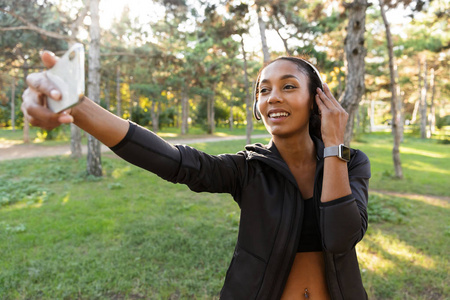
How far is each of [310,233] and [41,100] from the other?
1.29 meters

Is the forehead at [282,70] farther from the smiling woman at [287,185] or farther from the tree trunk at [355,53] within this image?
the tree trunk at [355,53]

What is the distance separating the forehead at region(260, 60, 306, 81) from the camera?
64.7 inches

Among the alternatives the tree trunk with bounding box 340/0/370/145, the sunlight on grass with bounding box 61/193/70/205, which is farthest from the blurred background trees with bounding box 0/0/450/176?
the sunlight on grass with bounding box 61/193/70/205

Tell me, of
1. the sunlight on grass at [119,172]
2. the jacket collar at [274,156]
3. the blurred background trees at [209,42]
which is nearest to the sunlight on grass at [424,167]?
the blurred background trees at [209,42]

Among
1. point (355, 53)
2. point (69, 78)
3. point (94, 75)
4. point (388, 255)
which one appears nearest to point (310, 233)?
point (69, 78)

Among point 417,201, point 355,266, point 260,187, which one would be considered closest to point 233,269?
point 260,187

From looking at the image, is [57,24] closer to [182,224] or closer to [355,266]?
[182,224]

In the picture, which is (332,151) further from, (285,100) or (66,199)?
(66,199)

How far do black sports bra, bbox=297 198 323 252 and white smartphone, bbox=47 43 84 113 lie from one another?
1148 millimetres

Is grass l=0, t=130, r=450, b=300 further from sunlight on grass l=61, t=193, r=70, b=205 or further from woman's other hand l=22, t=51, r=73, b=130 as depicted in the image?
woman's other hand l=22, t=51, r=73, b=130

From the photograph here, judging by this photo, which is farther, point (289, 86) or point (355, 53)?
point (355, 53)

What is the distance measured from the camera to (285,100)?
5.22 feet

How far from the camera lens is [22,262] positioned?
4617 mm

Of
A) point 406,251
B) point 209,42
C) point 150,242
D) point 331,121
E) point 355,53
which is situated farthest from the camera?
point 209,42
